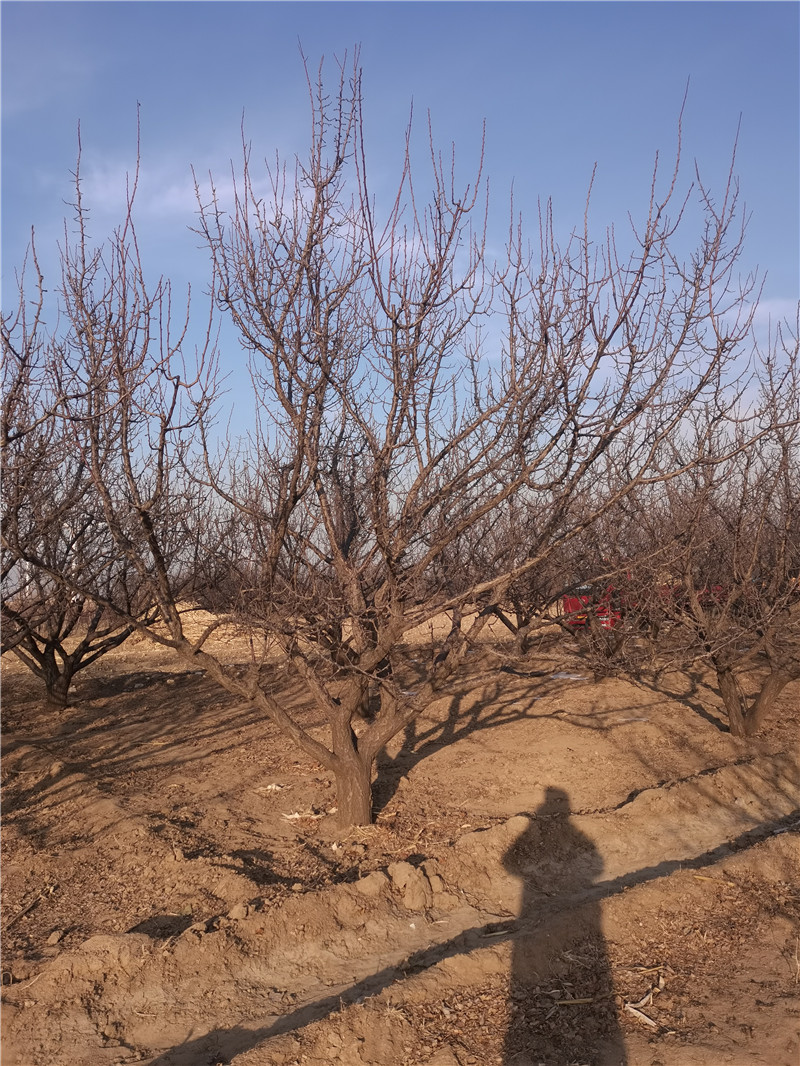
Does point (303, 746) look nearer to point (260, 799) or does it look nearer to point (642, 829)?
point (260, 799)

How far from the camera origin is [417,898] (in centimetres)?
504

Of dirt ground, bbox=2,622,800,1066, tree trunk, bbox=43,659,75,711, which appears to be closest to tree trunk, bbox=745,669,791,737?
dirt ground, bbox=2,622,800,1066

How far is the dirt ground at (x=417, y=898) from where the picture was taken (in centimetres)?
365

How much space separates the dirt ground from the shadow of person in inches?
0.5

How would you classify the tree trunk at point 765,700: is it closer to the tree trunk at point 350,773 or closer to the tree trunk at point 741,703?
the tree trunk at point 741,703

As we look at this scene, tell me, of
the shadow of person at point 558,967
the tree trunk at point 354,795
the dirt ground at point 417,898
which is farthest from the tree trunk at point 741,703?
the tree trunk at point 354,795

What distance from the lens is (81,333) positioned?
18.2ft

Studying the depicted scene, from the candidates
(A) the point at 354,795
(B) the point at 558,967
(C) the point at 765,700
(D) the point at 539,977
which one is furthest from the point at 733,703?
(D) the point at 539,977

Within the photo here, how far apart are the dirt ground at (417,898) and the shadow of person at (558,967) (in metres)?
0.01

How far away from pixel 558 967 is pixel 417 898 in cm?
113

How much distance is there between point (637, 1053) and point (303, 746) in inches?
122

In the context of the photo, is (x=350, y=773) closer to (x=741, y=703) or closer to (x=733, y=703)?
(x=733, y=703)

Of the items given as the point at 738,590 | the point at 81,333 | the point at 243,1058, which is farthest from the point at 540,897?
the point at 81,333

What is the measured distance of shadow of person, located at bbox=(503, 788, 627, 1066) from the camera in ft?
11.5
